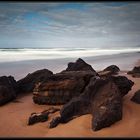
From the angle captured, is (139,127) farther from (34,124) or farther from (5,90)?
(5,90)

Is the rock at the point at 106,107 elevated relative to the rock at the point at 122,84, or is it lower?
elevated

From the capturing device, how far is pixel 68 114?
19.4 ft

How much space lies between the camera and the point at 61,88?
6.92m

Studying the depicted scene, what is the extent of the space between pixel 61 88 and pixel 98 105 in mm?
1534

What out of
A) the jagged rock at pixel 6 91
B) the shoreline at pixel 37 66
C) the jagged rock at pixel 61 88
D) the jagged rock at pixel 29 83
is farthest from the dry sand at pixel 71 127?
the shoreline at pixel 37 66

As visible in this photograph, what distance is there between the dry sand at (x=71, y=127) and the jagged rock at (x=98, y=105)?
159mm

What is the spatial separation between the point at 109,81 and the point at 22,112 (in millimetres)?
2466

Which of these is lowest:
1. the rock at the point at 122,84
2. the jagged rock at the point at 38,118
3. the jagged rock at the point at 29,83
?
the jagged rock at the point at 29,83

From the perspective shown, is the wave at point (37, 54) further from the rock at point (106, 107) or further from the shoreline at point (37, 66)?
the rock at point (106, 107)

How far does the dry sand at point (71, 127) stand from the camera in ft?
16.3

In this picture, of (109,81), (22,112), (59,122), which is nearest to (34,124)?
(59,122)

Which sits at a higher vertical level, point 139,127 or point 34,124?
point 139,127

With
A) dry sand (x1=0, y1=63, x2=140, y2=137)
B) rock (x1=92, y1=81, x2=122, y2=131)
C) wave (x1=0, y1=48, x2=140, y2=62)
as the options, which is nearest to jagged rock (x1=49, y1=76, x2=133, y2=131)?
rock (x1=92, y1=81, x2=122, y2=131)

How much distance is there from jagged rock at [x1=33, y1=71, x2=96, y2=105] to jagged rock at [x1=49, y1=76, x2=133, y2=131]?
48cm
